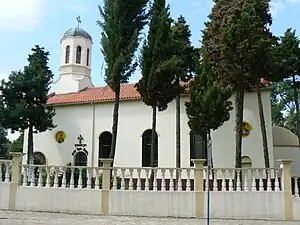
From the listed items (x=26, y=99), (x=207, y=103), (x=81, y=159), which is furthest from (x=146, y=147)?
(x=207, y=103)

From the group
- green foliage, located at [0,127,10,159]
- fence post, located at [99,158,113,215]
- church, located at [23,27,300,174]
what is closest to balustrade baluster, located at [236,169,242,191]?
fence post, located at [99,158,113,215]

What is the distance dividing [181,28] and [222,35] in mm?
5341

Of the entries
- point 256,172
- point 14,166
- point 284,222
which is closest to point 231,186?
point 256,172

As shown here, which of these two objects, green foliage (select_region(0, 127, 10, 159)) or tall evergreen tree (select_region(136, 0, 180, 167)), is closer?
tall evergreen tree (select_region(136, 0, 180, 167))

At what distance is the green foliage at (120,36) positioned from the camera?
16.8m

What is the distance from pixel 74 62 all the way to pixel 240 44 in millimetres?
21315

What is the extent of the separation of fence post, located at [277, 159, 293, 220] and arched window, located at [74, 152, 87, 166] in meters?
18.8

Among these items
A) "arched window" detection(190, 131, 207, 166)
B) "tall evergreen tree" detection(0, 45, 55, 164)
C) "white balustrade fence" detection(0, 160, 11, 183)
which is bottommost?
"white balustrade fence" detection(0, 160, 11, 183)

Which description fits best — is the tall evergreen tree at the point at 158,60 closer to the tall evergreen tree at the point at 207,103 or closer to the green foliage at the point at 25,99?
the tall evergreen tree at the point at 207,103

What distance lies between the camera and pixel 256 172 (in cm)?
1070

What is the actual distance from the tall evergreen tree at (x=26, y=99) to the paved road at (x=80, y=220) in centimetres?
1368

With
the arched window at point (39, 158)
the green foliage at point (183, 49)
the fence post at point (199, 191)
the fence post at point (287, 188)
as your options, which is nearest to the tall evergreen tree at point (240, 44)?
the green foliage at point (183, 49)

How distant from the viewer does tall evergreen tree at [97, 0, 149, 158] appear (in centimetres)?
1678

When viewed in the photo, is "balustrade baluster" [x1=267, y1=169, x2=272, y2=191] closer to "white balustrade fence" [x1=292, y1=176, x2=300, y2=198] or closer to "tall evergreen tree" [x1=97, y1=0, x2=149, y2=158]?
"white balustrade fence" [x1=292, y1=176, x2=300, y2=198]
